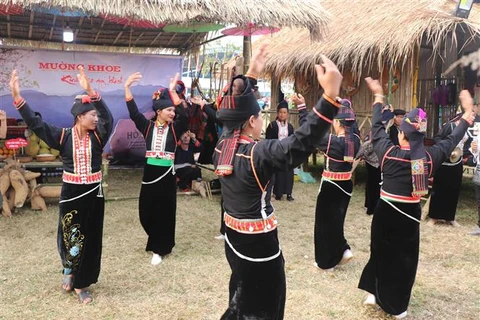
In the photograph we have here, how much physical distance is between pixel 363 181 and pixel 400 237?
6.28 meters

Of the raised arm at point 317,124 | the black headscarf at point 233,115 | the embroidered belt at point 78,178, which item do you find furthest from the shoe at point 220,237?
the raised arm at point 317,124

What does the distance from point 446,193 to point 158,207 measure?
162 inches

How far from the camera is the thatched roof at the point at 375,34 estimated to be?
23.3 ft

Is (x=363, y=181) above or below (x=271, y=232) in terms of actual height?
below

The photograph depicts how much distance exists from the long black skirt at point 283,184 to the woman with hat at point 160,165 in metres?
3.22

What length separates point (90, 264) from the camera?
3.93 m

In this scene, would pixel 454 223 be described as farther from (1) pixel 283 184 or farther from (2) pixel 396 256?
(2) pixel 396 256

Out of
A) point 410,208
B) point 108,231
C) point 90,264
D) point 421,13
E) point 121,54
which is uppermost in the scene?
point 421,13

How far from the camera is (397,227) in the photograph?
3570 millimetres

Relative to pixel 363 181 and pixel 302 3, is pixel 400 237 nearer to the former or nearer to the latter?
pixel 302 3

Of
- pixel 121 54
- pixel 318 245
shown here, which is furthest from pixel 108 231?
pixel 121 54

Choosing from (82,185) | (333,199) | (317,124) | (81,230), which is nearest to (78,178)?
(82,185)

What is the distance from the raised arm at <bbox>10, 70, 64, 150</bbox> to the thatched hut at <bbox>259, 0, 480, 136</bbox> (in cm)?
531

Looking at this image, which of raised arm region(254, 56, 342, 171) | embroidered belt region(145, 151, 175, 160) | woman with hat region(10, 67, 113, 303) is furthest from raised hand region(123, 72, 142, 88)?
raised arm region(254, 56, 342, 171)
